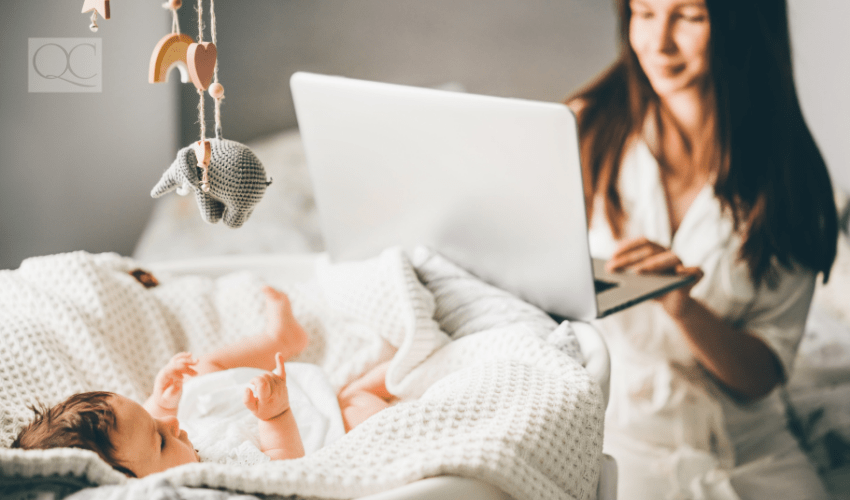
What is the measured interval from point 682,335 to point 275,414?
2.76ft

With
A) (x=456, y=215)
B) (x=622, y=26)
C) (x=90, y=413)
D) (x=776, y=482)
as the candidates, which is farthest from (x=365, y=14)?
(x=776, y=482)

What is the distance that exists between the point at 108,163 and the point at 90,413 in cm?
81

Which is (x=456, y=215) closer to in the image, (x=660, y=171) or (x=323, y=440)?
(x=323, y=440)

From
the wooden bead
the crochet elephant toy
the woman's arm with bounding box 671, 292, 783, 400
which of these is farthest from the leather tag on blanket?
the woman's arm with bounding box 671, 292, 783, 400

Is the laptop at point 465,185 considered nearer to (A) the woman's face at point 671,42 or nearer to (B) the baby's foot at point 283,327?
(B) the baby's foot at point 283,327

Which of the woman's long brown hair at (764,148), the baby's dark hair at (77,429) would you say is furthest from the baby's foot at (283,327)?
the woman's long brown hair at (764,148)

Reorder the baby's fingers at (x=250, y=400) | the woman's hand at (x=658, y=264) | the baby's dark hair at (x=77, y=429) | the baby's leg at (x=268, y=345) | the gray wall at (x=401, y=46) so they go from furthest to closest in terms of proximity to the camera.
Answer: the gray wall at (x=401, y=46) < the woman's hand at (x=658, y=264) < the baby's leg at (x=268, y=345) < the baby's fingers at (x=250, y=400) < the baby's dark hair at (x=77, y=429)

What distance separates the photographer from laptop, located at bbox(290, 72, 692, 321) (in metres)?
0.76

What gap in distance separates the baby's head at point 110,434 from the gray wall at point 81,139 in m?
0.53

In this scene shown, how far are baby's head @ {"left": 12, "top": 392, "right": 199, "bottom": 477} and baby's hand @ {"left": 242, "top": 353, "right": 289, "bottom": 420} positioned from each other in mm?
86

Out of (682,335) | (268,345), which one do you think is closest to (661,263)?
(682,335)

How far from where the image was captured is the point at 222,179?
0.56 meters
